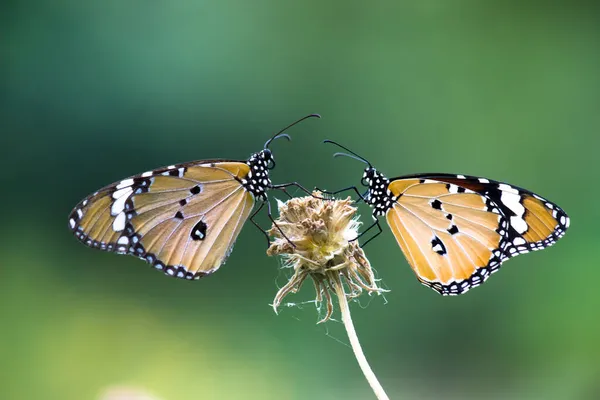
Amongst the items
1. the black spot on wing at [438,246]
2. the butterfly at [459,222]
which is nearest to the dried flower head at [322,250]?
the butterfly at [459,222]

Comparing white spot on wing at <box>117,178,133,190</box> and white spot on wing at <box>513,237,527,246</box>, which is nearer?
white spot on wing at <box>513,237,527,246</box>

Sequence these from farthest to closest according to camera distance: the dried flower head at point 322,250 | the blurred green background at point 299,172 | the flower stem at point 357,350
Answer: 1. the blurred green background at point 299,172
2. the dried flower head at point 322,250
3. the flower stem at point 357,350

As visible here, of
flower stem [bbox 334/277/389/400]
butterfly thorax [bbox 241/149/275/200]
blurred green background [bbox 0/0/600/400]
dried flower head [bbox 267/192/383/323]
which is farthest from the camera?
blurred green background [bbox 0/0/600/400]

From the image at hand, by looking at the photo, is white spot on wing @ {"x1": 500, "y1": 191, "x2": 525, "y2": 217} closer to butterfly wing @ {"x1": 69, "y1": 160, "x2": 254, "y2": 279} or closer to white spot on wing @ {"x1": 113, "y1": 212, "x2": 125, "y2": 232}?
butterfly wing @ {"x1": 69, "y1": 160, "x2": 254, "y2": 279}

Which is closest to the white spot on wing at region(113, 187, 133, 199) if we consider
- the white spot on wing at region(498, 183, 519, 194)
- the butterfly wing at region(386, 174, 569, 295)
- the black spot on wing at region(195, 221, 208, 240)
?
the black spot on wing at region(195, 221, 208, 240)

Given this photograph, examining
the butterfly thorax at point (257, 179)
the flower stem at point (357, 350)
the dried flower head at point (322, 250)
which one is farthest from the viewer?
the butterfly thorax at point (257, 179)

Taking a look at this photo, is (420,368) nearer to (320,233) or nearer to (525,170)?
(525,170)

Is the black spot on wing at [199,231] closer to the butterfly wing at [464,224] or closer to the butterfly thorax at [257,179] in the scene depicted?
the butterfly thorax at [257,179]
